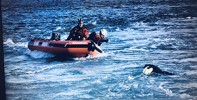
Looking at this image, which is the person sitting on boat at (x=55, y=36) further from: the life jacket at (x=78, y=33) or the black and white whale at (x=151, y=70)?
the black and white whale at (x=151, y=70)

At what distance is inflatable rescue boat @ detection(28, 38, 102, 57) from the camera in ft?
10.1

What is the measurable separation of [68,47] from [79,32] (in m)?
0.16

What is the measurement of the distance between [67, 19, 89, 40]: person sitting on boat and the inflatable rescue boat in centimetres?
3

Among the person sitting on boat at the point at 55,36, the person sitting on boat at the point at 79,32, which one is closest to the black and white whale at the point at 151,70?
the person sitting on boat at the point at 79,32

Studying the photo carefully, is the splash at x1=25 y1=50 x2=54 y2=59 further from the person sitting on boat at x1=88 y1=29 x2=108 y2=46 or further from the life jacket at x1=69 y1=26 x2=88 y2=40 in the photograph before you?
the person sitting on boat at x1=88 y1=29 x2=108 y2=46

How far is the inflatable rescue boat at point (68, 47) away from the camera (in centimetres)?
308

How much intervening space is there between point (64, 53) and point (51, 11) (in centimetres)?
38

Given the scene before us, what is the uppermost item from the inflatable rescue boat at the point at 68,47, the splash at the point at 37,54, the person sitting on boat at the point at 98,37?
the person sitting on boat at the point at 98,37

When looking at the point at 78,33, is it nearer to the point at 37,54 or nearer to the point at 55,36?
the point at 55,36

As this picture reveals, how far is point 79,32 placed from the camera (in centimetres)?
309

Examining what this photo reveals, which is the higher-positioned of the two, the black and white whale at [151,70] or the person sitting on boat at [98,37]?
the person sitting on boat at [98,37]

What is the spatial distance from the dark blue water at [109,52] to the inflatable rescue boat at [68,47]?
5cm

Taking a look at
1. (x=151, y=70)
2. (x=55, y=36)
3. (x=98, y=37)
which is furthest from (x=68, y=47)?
(x=151, y=70)

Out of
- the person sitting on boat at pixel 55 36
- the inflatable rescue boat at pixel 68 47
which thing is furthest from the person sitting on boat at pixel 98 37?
the person sitting on boat at pixel 55 36
